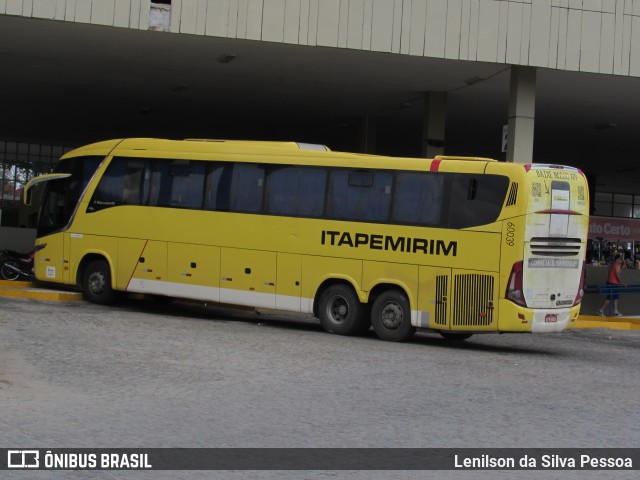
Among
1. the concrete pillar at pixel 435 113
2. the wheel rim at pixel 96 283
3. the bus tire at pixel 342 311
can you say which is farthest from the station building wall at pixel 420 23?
the bus tire at pixel 342 311

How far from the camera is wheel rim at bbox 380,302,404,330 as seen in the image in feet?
55.6

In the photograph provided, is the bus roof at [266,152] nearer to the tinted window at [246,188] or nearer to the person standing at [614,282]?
the tinted window at [246,188]

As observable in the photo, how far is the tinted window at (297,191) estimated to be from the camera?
17859 millimetres

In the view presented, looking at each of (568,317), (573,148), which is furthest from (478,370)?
(573,148)

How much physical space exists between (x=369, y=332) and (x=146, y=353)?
6308 mm

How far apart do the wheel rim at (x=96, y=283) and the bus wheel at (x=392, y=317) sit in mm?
6324

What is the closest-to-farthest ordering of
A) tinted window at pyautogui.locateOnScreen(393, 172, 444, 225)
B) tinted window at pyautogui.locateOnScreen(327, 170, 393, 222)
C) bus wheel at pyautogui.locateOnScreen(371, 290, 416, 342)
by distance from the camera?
tinted window at pyautogui.locateOnScreen(393, 172, 444, 225) → bus wheel at pyautogui.locateOnScreen(371, 290, 416, 342) → tinted window at pyautogui.locateOnScreen(327, 170, 393, 222)

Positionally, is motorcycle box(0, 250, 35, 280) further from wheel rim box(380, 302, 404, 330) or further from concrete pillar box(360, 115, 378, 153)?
concrete pillar box(360, 115, 378, 153)

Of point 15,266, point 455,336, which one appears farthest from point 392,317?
point 15,266

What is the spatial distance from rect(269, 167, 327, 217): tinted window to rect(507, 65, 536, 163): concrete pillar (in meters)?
7.10

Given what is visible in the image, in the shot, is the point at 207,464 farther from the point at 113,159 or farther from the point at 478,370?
the point at 113,159

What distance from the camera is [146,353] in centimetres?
1329

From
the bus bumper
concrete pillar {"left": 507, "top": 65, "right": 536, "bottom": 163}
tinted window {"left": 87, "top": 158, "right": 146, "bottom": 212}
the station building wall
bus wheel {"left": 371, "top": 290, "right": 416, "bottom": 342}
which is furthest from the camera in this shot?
concrete pillar {"left": 507, "top": 65, "right": 536, "bottom": 163}

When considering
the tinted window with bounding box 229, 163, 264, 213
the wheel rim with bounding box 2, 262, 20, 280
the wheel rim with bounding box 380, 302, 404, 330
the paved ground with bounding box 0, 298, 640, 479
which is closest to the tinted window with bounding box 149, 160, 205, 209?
the tinted window with bounding box 229, 163, 264, 213
